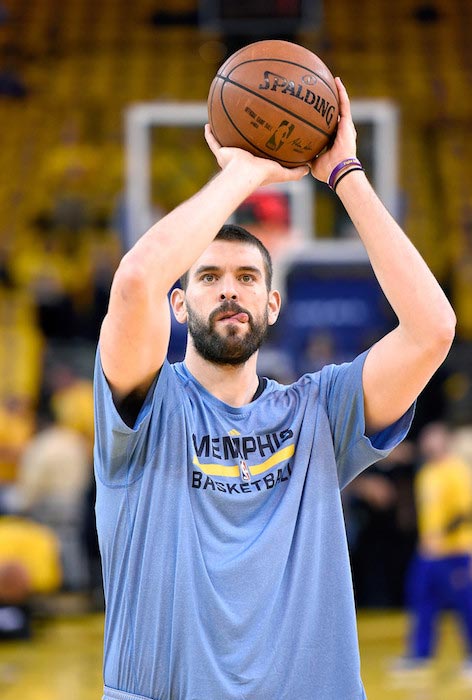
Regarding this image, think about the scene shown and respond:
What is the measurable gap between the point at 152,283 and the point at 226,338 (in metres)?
0.30

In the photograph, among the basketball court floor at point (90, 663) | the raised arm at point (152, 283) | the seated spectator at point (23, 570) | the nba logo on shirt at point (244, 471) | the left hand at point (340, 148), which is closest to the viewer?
the raised arm at point (152, 283)

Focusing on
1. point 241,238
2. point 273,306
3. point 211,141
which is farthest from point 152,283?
point 211,141

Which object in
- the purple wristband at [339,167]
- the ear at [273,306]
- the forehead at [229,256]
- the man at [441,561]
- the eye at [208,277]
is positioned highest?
the purple wristband at [339,167]

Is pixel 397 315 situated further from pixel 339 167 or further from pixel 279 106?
pixel 279 106

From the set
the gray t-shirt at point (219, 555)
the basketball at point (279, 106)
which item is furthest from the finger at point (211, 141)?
the gray t-shirt at point (219, 555)

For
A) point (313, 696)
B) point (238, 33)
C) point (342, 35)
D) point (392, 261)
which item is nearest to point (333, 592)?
point (313, 696)

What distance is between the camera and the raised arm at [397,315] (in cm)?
284

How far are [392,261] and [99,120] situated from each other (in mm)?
14924

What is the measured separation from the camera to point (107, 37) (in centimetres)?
1933

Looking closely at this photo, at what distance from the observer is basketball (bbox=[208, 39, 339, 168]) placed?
9.89 ft

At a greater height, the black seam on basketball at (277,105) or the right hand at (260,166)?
the black seam on basketball at (277,105)

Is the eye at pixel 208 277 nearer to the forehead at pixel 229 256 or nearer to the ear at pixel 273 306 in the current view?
the forehead at pixel 229 256

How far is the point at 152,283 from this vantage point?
2641 mm

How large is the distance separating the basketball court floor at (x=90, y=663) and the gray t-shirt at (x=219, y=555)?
5.57 metres
